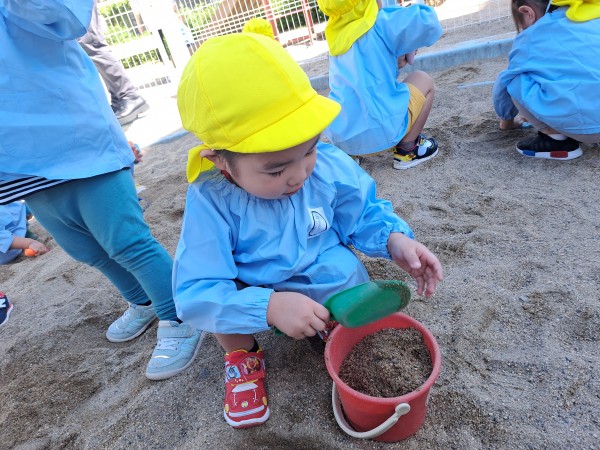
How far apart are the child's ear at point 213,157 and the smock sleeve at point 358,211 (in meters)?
0.37

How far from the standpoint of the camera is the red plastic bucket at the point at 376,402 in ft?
3.42

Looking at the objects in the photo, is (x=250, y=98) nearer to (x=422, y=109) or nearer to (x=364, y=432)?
(x=364, y=432)

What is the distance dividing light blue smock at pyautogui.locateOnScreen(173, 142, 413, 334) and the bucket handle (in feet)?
0.96

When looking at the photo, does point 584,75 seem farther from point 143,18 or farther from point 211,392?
point 143,18

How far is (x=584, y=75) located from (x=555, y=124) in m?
0.24

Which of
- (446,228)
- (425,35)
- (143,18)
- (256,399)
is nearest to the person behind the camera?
(256,399)

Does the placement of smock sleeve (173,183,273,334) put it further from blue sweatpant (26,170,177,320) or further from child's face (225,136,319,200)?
blue sweatpant (26,170,177,320)

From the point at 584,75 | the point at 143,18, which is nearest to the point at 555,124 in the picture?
the point at 584,75

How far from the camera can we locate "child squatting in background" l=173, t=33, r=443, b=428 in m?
1.05

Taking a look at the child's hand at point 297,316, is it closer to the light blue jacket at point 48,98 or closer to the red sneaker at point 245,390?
the red sneaker at point 245,390

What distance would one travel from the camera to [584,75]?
2.09 m

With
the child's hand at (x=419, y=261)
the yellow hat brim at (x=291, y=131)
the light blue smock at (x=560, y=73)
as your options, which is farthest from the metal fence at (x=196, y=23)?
the yellow hat brim at (x=291, y=131)

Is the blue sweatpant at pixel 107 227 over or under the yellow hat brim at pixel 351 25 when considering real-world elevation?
under

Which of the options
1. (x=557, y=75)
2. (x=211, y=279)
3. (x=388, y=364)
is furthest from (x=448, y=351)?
(x=557, y=75)
